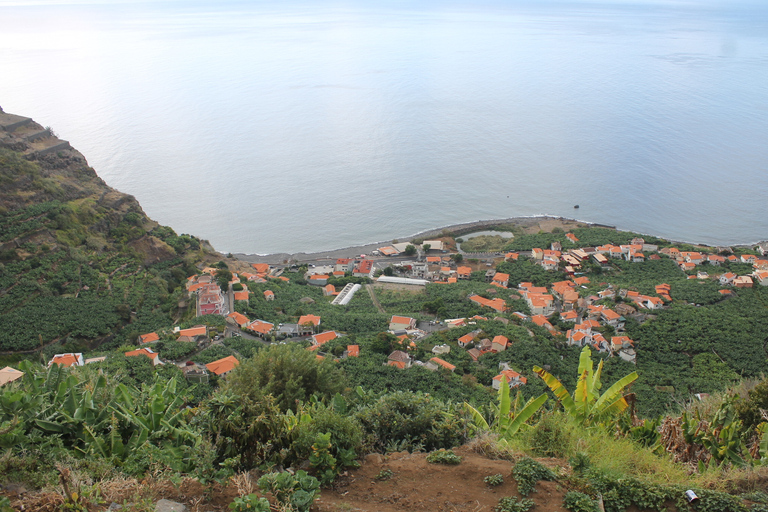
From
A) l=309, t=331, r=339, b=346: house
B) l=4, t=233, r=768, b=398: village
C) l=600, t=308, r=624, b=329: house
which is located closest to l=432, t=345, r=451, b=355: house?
l=4, t=233, r=768, b=398: village

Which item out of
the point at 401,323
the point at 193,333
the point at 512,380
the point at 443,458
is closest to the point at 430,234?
the point at 401,323

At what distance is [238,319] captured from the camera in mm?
15523

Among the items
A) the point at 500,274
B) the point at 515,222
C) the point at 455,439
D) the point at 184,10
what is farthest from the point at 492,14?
the point at 455,439

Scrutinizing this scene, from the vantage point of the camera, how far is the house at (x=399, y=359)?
37.8 feet

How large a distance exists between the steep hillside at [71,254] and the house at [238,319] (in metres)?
1.83

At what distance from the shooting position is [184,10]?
98.6m

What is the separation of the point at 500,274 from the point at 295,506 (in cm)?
1845

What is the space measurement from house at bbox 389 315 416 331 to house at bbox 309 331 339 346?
1881mm

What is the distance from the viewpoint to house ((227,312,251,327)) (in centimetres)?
1542

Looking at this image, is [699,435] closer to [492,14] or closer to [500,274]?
[500,274]

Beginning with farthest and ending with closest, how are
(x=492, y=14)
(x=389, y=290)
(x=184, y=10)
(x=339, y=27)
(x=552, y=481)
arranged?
(x=184, y=10) < (x=492, y=14) < (x=339, y=27) < (x=389, y=290) < (x=552, y=481)

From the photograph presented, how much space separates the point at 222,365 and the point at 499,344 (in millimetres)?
6684

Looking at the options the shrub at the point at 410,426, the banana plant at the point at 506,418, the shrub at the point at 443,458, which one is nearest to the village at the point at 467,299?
the banana plant at the point at 506,418

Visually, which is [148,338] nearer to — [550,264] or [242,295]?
[242,295]
